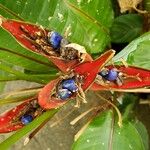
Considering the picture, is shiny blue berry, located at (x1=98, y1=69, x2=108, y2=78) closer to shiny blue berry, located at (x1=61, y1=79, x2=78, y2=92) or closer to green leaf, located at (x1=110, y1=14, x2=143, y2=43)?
shiny blue berry, located at (x1=61, y1=79, x2=78, y2=92)

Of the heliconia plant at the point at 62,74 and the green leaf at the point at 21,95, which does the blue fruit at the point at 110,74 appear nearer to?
the heliconia plant at the point at 62,74

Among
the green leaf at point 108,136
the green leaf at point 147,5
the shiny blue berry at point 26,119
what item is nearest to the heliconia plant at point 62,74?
the shiny blue berry at point 26,119

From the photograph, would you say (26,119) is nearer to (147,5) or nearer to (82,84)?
(82,84)

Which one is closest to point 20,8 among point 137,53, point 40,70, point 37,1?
point 37,1

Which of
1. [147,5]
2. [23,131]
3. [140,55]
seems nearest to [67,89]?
[23,131]

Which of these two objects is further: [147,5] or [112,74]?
[147,5]

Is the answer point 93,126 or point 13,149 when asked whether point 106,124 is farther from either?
point 13,149
